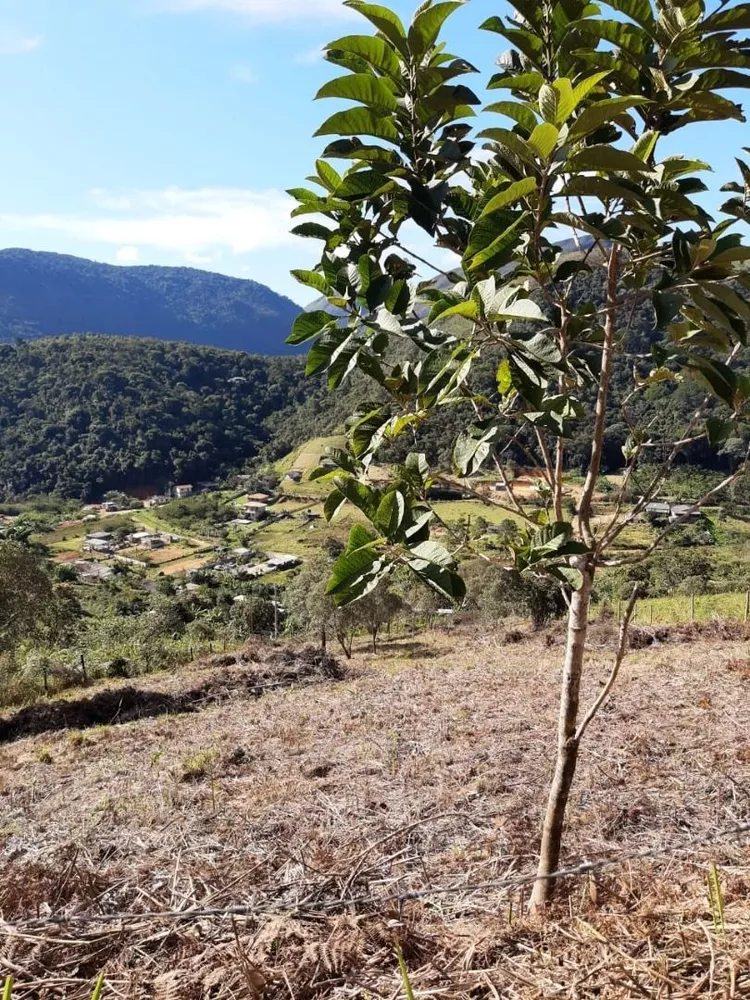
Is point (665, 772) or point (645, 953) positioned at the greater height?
point (645, 953)

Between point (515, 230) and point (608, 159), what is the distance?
22cm

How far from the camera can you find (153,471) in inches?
4471

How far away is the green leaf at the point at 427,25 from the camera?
1.47 m

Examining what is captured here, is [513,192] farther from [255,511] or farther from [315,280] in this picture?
[255,511]

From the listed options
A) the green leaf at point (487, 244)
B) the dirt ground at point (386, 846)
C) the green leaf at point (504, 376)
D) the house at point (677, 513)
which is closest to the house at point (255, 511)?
the dirt ground at point (386, 846)

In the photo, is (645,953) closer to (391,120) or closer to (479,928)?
(479,928)

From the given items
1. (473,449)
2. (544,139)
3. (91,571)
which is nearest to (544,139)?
(544,139)

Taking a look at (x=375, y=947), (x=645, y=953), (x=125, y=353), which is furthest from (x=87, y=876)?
(x=125, y=353)

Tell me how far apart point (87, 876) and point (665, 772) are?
141 inches

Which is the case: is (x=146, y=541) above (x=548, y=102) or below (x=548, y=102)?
below

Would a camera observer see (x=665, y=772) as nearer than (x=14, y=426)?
Yes

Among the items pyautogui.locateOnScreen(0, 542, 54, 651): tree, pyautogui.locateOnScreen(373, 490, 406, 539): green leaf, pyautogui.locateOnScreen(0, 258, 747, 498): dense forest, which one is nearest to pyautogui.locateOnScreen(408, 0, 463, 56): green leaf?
pyautogui.locateOnScreen(373, 490, 406, 539): green leaf

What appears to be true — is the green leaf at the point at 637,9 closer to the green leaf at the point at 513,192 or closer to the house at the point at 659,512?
the green leaf at the point at 513,192

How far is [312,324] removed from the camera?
6.02ft
